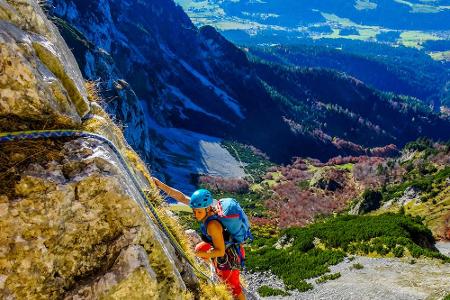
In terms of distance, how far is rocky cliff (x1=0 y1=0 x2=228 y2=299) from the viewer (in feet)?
20.4

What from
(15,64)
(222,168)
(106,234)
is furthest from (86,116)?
(222,168)

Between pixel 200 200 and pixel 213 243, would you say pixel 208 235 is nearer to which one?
pixel 213 243

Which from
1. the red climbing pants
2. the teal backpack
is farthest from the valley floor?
the teal backpack

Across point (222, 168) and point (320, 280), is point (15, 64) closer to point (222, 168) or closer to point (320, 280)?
point (320, 280)

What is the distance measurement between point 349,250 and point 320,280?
5787 mm

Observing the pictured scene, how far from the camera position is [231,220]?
974cm

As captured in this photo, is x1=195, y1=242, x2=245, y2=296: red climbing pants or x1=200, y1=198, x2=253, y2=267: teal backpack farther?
x1=195, y1=242, x2=245, y2=296: red climbing pants

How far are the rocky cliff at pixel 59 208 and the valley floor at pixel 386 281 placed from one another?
78.0ft

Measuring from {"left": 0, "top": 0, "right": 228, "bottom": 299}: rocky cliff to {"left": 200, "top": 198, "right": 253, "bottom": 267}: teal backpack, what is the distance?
7.73 feet

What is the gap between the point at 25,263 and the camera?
6211 millimetres

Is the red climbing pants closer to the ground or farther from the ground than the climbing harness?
closer to the ground

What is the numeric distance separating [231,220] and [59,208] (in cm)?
415

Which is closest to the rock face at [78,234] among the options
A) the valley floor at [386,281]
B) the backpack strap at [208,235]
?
the backpack strap at [208,235]

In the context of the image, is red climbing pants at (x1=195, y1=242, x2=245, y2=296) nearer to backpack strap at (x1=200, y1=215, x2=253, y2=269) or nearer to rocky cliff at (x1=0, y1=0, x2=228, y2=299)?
backpack strap at (x1=200, y1=215, x2=253, y2=269)
